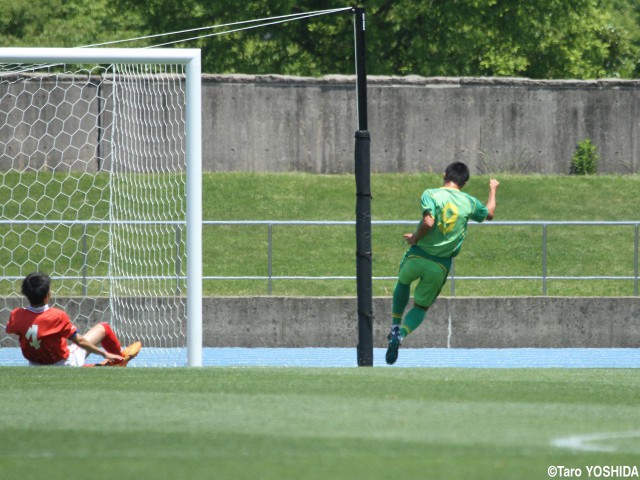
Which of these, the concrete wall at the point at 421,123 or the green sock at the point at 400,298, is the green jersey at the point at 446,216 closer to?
the green sock at the point at 400,298

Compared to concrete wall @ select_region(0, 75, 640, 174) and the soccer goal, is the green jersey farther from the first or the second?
concrete wall @ select_region(0, 75, 640, 174)

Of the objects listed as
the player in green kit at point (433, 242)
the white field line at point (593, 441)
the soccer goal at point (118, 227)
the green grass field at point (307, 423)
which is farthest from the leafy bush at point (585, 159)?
the white field line at point (593, 441)

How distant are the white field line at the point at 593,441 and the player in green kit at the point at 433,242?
5045 millimetres

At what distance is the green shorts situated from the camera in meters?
11.1

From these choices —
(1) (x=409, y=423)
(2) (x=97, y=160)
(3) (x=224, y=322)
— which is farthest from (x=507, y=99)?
(1) (x=409, y=423)

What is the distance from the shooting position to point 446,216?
35.9 ft

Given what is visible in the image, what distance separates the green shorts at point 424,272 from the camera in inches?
438

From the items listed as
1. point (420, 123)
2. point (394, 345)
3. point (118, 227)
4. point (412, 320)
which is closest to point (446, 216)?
point (412, 320)

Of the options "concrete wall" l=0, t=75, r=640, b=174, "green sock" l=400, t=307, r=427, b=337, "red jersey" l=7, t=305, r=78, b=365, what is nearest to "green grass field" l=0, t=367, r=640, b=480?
"red jersey" l=7, t=305, r=78, b=365

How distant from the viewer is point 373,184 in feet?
77.8

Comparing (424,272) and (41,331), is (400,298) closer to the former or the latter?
(424,272)

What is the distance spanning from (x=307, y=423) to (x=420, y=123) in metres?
19.4

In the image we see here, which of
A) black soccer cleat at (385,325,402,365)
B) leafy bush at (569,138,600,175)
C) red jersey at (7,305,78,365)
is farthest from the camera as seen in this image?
leafy bush at (569,138,600,175)

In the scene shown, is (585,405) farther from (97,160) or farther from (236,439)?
(97,160)
